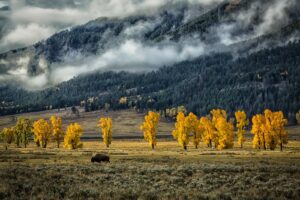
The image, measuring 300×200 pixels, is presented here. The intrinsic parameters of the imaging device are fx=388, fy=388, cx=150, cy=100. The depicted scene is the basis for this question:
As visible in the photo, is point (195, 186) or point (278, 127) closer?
point (195, 186)

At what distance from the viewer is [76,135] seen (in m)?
132

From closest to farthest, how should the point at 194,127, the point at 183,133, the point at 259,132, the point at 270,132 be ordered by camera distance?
the point at 270,132 < the point at 259,132 < the point at 183,133 < the point at 194,127

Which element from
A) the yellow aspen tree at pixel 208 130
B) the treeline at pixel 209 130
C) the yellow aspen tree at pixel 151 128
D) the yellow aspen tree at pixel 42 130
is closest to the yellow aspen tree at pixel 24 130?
the treeline at pixel 209 130

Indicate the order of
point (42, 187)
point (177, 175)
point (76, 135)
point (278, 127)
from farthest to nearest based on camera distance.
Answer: point (76, 135), point (278, 127), point (177, 175), point (42, 187)

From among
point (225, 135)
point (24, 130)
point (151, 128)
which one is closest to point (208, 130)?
point (225, 135)

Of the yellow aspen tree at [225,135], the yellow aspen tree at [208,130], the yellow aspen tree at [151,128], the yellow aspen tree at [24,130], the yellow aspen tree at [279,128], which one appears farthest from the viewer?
the yellow aspen tree at [24,130]

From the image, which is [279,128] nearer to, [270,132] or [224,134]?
[270,132]

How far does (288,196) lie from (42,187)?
734 inches

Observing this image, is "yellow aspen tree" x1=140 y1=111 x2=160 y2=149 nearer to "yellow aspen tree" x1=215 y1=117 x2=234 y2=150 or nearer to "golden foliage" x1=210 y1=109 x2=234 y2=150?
"golden foliage" x1=210 y1=109 x2=234 y2=150

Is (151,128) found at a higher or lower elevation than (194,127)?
higher

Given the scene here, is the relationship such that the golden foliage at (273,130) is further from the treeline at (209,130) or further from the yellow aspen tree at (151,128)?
the yellow aspen tree at (151,128)

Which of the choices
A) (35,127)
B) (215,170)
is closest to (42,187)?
(215,170)

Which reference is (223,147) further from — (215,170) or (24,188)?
(24,188)

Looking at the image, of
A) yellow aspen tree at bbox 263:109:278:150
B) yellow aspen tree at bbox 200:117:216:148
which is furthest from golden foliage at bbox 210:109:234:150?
yellow aspen tree at bbox 263:109:278:150
